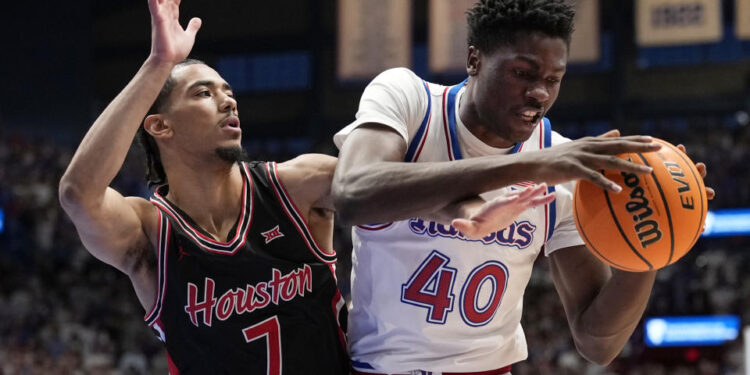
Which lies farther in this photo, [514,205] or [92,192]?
[92,192]

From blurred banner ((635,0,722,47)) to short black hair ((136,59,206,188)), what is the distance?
828 centimetres

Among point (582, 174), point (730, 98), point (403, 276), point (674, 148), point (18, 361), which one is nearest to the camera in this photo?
point (582, 174)

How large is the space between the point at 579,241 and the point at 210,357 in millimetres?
1313

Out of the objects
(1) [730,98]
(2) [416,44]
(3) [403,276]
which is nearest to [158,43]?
(3) [403,276]

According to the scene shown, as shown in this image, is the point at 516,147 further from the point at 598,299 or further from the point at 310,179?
the point at 310,179

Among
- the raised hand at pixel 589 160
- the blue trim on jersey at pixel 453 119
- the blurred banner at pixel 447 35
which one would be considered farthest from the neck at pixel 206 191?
the blurred banner at pixel 447 35

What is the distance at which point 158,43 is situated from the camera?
117 inches

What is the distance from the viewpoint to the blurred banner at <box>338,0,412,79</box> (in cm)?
1084

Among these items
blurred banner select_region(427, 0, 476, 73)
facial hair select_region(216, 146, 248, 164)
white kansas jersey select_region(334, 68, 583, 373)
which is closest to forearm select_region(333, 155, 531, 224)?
white kansas jersey select_region(334, 68, 583, 373)

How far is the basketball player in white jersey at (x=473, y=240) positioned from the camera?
2.54 metres

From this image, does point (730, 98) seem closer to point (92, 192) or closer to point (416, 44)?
point (416, 44)

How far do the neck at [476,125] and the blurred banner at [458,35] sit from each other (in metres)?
7.72

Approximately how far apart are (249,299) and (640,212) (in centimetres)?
135

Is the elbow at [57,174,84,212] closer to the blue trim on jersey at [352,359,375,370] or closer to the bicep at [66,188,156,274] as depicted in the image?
the bicep at [66,188,156,274]
